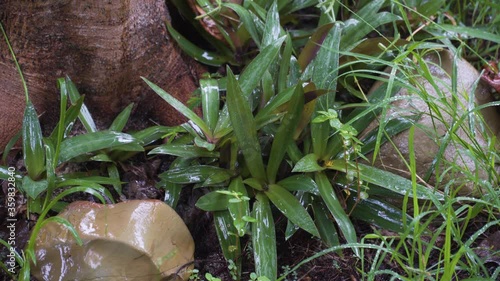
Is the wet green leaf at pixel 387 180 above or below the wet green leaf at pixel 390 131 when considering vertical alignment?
below

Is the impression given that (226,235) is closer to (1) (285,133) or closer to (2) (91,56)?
(1) (285,133)

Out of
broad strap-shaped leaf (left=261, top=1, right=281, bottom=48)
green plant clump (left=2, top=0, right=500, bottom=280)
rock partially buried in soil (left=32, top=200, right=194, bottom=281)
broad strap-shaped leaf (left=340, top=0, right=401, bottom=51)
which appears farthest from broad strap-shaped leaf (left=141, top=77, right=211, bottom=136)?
broad strap-shaped leaf (left=340, top=0, right=401, bottom=51)

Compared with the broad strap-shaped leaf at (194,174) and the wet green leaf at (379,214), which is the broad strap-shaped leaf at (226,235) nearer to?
the broad strap-shaped leaf at (194,174)

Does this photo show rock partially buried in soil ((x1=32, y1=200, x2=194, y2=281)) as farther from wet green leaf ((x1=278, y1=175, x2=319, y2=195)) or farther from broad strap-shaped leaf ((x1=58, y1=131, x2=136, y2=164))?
wet green leaf ((x1=278, y1=175, x2=319, y2=195))

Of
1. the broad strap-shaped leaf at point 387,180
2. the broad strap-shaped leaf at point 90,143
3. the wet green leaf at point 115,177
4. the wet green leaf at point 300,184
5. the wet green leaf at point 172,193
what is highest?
the broad strap-shaped leaf at point 90,143

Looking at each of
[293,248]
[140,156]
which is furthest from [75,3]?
[293,248]

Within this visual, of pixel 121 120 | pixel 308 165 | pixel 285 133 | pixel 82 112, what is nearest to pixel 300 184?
pixel 308 165

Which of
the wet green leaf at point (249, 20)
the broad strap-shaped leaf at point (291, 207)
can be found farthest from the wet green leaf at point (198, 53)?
the broad strap-shaped leaf at point (291, 207)
